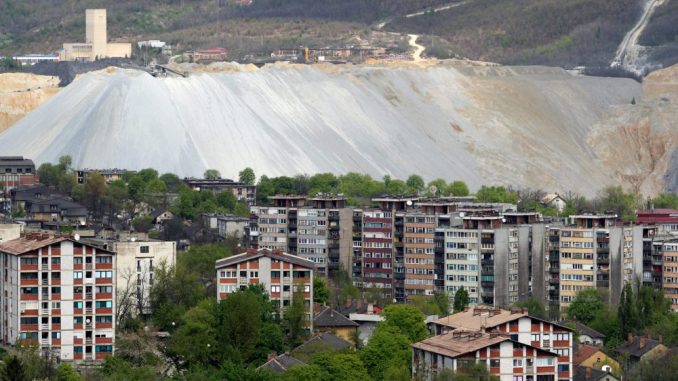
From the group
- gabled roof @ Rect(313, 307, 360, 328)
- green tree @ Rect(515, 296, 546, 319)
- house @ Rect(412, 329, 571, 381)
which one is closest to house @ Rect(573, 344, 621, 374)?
house @ Rect(412, 329, 571, 381)

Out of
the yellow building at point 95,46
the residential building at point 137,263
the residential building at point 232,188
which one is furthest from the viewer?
the yellow building at point 95,46

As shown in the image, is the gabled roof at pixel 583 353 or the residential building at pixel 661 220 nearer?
the gabled roof at pixel 583 353

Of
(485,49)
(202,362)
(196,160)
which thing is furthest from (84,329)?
(485,49)

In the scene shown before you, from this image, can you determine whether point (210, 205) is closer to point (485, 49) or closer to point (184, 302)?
point (184, 302)

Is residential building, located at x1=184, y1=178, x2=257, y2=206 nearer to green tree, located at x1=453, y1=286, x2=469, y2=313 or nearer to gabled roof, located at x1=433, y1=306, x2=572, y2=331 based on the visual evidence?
green tree, located at x1=453, y1=286, x2=469, y2=313

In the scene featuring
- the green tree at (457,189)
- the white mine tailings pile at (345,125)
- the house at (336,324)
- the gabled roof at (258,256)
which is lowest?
the house at (336,324)

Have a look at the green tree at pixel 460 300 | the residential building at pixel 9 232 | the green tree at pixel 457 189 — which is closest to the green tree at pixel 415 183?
the green tree at pixel 457 189

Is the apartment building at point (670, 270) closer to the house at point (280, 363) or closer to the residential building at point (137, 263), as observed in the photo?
the residential building at point (137, 263)
